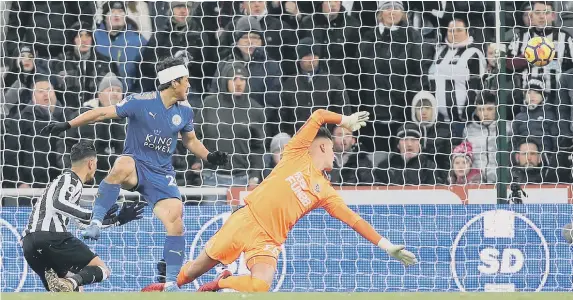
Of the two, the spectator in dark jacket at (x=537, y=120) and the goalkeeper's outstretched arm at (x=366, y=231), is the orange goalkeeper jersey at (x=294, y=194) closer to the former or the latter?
the goalkeeper's outstretched arm at (x=366, y=231)

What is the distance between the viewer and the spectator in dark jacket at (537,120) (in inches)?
488

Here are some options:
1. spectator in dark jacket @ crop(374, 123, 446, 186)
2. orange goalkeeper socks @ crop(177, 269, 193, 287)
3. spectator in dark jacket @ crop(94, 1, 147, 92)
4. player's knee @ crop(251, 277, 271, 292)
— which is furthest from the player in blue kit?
spectator in dark jacket @ crop(374, 123, 446, 186)

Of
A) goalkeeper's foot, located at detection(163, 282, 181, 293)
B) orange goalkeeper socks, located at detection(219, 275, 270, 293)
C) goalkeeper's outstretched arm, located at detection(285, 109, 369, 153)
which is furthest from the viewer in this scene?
goalkeeper's foot, located at detection(163, 282, 181, 293)

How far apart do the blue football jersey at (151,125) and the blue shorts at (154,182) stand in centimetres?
5

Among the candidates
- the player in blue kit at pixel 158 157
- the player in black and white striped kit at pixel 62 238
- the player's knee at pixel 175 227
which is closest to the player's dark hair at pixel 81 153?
the player in black and white striped kit at pixel 62 238

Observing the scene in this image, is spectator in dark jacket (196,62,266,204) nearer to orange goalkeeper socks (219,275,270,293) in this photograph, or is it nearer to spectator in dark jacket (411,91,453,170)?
spectator in dark jacket (411,91,453,170)

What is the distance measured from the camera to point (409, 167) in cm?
1237

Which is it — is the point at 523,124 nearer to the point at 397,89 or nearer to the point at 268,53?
the point at 397,89

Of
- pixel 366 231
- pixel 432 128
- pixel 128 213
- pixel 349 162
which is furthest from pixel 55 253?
pixel 432 128

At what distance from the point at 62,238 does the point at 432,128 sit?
A: 13.0 ft

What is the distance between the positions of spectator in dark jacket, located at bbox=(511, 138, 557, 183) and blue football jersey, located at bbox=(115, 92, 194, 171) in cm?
341

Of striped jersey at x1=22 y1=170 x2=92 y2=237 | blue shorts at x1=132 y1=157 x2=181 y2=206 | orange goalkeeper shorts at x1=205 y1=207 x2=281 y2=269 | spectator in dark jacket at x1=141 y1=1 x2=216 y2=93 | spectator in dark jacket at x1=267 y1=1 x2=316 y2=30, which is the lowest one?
orange goalkeeper shorts at x1=205 y1=207 x2=281 y2=269

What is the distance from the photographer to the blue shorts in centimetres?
1060

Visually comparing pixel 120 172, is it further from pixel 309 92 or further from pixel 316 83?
pixel 316 83
